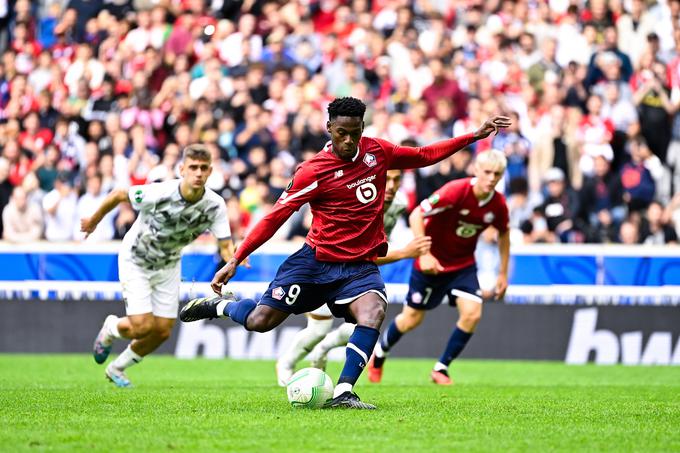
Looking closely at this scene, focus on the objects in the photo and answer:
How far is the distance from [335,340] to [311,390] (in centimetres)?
364

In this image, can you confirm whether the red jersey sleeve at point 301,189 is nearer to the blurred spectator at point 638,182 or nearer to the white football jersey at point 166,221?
the white football jersey at point 166,221

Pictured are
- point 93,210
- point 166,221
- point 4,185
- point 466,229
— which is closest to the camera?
point 166,221

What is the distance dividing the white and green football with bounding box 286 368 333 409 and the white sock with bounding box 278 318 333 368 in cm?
360

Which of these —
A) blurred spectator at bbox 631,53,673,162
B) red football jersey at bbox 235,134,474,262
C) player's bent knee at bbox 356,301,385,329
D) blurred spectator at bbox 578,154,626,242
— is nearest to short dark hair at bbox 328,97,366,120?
red football jersey at bbox 235,134,474,262

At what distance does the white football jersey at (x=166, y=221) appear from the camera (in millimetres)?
11828

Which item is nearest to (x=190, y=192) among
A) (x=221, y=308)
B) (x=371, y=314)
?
(x=221, y=308)

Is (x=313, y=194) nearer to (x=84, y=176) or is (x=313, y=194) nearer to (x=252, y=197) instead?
(x=252, y=197)

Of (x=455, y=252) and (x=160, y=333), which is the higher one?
(x=455, y=252)

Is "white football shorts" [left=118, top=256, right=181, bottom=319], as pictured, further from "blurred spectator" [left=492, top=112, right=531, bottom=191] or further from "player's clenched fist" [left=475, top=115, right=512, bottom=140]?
"blurred spectator" [left=492, top=112, right=531, bottom=191]

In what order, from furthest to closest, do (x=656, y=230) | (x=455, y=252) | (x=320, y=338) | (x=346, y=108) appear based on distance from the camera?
(x=656, y=230) < (x=455, y=252) < (x=320, y=338) < (x=346, y=108)

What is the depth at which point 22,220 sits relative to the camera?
19828mm

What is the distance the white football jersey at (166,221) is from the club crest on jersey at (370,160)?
105 inches

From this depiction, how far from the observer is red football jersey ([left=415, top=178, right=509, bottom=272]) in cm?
1330

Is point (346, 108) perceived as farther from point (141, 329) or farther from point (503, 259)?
point (503, 259)
